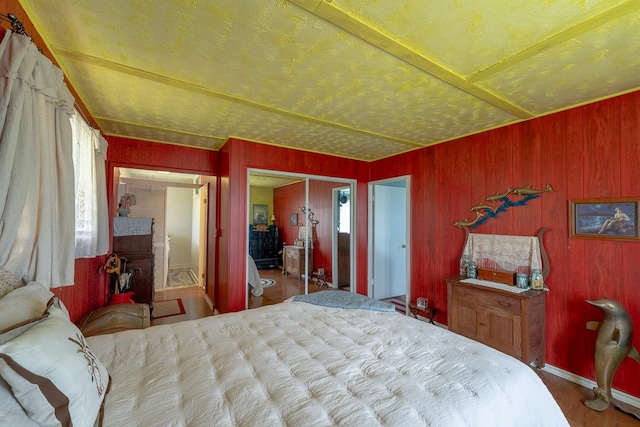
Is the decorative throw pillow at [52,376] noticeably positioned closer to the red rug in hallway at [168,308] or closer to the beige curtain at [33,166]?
the beige curtain at [33,166]

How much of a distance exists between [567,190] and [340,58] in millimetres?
2415

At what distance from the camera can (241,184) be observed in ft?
11.4

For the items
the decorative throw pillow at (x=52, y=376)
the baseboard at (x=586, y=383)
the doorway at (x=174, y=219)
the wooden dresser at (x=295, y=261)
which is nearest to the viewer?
the decorative throw pillow at (x=52, y=376)

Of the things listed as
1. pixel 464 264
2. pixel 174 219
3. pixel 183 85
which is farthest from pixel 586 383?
pixel 174 219

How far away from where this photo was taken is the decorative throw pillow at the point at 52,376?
2.28ft

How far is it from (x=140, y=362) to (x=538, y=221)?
11.2ft

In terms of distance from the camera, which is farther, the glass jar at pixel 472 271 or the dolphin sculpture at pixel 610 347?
the glass jar at pixel 472 271

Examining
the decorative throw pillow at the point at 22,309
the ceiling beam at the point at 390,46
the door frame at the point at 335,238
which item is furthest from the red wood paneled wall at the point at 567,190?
the decorative throw pillow at the point at 22,309

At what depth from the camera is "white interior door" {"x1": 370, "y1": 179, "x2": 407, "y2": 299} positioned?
4.66m

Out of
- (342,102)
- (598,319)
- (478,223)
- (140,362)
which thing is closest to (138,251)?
(140,362)

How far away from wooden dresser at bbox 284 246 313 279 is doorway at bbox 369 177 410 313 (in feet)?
3.81

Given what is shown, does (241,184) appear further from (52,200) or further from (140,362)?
(140,362)

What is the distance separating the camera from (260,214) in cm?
396

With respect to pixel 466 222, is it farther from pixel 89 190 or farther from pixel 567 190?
pixel 89 190
